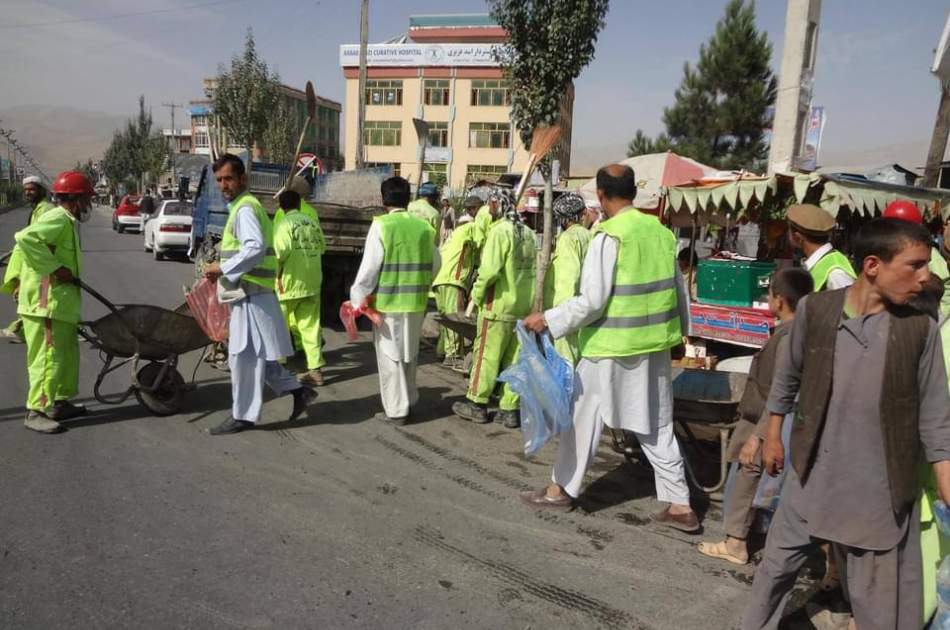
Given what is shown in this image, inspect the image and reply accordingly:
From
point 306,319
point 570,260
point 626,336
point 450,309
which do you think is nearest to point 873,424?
point 626,336

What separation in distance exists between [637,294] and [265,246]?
8.53ft

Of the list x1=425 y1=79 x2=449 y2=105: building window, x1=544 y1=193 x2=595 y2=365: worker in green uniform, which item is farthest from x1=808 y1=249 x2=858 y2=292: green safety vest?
x1=425 y1=79 x2=449 y2=105: building window

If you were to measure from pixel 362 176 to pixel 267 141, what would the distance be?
20.9m

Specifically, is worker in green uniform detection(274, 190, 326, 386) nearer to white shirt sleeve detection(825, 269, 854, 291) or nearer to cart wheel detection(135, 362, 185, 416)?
cart wheel detection(135, 362, 185, 416)

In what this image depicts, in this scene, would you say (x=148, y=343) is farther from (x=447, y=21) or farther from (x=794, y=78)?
(x=447, y=21)

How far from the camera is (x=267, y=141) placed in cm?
3056

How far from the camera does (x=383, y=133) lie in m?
48.3

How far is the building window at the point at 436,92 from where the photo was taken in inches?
1812

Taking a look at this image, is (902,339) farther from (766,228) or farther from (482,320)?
(766,228)

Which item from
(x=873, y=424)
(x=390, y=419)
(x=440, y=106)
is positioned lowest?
(x=390, y=419)

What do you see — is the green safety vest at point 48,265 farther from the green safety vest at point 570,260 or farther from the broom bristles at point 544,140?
the broom bristles at point 544,140

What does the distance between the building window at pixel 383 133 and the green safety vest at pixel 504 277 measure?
44.5m

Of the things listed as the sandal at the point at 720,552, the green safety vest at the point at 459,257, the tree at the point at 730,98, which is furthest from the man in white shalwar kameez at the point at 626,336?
the tree at the point at 730,98

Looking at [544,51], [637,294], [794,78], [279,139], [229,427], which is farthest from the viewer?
[279,139]
